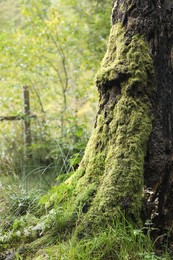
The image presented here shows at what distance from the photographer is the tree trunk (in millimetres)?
2396

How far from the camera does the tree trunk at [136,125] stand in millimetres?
2396

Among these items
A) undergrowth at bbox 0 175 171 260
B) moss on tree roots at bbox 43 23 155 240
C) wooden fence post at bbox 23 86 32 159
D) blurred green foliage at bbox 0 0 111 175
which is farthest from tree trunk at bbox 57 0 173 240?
wooden fence post at bbox 23 86 32 159

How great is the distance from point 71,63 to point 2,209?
5.44 m

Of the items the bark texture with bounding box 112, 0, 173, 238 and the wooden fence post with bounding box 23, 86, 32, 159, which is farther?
the wooden fence post with bounding box 23, 86, 32, 159

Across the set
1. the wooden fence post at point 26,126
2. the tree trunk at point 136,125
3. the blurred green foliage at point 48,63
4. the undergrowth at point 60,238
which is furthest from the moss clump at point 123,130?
the wooden fence post at point 26,126

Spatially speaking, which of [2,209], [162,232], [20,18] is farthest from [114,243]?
[20,18]

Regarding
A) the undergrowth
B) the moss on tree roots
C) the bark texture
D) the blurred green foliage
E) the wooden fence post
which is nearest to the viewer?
the undergrowth

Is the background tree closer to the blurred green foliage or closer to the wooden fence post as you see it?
the blurred green foliage

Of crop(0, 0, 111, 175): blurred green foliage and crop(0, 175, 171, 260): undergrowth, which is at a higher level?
crop(0, 0, 111, 175): blurred green foliage

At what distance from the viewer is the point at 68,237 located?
7.39 ft

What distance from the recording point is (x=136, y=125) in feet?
8.16

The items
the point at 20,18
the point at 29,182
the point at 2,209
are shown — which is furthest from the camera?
the point at 20,18

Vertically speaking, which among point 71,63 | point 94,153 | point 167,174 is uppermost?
point 71,63

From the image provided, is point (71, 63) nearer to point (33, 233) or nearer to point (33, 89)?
point (33, 89)
